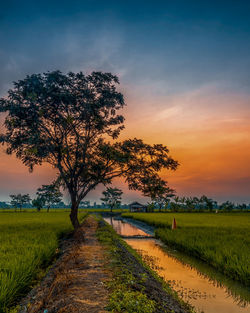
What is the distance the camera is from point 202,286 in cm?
920

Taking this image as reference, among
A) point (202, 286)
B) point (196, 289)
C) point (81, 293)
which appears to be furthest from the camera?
point (202, 286)

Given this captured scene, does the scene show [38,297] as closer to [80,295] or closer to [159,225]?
[80,295]

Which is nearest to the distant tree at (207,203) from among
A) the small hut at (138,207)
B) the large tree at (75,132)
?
the small hut at (138,207)

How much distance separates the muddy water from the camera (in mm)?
7431

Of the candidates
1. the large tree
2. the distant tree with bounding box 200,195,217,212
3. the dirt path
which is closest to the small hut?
the distant tree with bounding box 200,195,217,212

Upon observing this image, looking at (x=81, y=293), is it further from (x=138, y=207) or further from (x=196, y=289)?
(x=138, y=207)

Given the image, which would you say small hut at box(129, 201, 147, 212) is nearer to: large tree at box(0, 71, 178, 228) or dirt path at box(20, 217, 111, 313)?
large tree at box(0, 71, 178, 228)

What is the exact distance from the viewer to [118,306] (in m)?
5.14

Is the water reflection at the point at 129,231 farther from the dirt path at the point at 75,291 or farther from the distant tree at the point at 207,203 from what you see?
the distant tree at the point at 207,203

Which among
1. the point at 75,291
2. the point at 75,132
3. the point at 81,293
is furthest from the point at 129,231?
the point at 81,293

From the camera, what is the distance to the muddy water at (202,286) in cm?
743

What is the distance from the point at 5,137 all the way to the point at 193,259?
1585cm

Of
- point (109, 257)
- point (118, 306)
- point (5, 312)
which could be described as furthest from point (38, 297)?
point (109, 257)

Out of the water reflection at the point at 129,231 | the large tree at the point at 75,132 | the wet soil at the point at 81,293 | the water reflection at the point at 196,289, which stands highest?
the large tree at the point at 75,132
